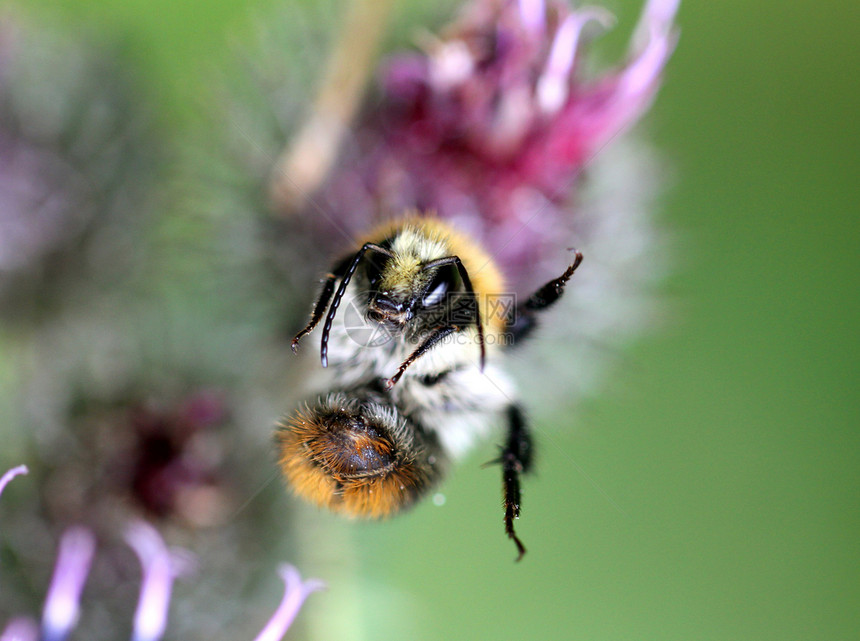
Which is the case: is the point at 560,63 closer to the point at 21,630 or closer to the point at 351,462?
the point at 351,462

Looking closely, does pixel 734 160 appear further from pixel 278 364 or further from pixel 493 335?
pixel 493 335

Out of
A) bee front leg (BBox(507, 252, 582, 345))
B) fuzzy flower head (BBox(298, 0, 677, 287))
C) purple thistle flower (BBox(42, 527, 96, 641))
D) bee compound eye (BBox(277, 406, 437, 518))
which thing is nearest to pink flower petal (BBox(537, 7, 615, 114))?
fuzzy flower head (BBox(298, 0, 677, 287))

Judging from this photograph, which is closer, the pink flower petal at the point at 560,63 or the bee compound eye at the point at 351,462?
the bee compound eye at the point at 351,462

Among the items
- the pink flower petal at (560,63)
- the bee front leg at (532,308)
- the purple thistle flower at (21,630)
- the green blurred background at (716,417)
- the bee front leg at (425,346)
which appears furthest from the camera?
the green blurred background at (716,417)

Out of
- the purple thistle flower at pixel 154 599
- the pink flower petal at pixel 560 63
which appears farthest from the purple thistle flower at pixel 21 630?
the pink flower petal at pixel 560 63

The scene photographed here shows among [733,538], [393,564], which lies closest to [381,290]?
→ [393,564]

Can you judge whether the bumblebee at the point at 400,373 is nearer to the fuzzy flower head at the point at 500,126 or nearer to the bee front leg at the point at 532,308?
the bee front leg at the point at 532,308

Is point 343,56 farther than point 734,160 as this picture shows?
No

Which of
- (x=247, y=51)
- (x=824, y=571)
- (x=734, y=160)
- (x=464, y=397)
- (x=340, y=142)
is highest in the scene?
(x=734, y=160)
